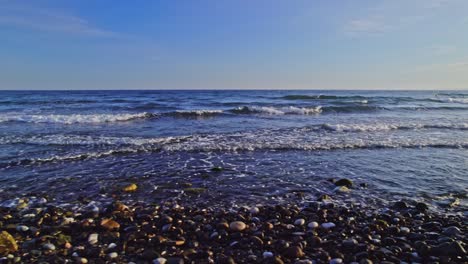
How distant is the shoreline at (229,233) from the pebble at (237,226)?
18 millimetres

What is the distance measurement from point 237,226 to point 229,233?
19 cm

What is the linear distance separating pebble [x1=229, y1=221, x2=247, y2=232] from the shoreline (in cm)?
2

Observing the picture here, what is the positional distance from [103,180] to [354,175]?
20.9 ft

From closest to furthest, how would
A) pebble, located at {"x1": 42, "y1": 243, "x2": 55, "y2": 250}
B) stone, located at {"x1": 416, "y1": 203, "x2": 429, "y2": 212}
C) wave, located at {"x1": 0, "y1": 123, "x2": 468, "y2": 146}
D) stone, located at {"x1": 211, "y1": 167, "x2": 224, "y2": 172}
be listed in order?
pebble, located at {"x1": 42, "y1": 243, "x2": 55, "y2": 250} < stone, located at {"x1": 416, "y1": 203, "x2": 429, "y2": 212} < stone, located at {"x1": 211, "y1": 167, "x2": 224, "y2": 172} < wave, located at {"x1": 0, "y1": 123, "x2": 468, "y2": 146}

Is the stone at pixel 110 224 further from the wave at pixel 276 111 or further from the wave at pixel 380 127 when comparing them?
the wave at pixel 276 111

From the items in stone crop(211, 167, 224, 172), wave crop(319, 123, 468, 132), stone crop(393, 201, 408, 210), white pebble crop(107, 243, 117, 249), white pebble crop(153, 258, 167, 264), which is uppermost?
wave crop(319, 123, 468, 132)

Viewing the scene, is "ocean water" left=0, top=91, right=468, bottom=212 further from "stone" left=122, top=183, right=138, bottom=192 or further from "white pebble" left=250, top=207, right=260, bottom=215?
"white pebble" left=250, top=207, right=260, bottom=215

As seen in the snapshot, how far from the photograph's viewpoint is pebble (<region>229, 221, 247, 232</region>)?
4.48 metres

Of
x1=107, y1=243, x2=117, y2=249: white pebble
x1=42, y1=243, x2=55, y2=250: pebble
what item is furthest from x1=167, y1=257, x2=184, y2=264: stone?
x1=42, y1=243, x2=55, y2=250: pebble

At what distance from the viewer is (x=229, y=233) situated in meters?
4.41

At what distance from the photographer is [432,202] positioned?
228 inches

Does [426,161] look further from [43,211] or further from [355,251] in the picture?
[43,211]

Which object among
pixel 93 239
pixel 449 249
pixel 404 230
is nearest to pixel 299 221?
pixel 404 230

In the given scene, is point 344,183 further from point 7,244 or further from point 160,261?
point 7,244
